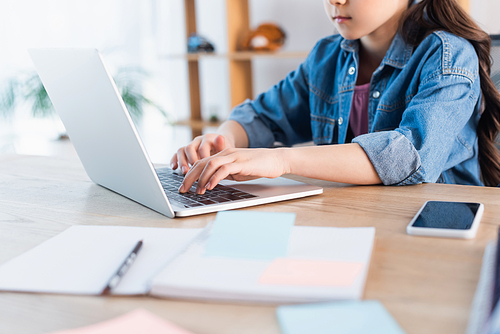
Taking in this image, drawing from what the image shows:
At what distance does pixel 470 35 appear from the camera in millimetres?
978

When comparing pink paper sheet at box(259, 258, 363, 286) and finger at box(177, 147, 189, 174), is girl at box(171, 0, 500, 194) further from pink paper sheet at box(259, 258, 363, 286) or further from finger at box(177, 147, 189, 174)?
pink paper sheet at box(259, 258, 363, 286)

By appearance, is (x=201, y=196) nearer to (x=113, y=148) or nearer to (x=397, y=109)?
(x=113, y=148)

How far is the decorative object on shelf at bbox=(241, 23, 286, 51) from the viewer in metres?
2.41

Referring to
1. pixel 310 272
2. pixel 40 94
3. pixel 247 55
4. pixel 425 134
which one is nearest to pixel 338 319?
→ pixel 310 272

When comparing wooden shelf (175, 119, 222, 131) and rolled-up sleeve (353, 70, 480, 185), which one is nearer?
rolled-up sleeve (353, 70, 480, 185)

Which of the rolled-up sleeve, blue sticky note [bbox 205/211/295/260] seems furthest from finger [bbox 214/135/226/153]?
blue sticky note [bbox 205/211/295/260]

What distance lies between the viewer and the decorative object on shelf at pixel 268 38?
2.41 metres

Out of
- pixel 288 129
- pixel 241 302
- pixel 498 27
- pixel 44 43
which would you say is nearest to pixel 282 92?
pixel 288 129

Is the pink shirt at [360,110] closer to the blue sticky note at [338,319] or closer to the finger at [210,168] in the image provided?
the finger at [210,168]

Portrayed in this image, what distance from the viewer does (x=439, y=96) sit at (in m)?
0.86

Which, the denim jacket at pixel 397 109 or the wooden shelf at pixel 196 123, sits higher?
the denim jacket at pixel 397 109

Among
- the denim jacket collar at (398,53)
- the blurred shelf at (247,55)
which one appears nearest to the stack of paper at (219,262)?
the denim jacket collar at (398,53)

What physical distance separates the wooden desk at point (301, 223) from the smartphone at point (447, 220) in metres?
0.01

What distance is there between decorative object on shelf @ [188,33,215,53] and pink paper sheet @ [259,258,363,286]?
2.28m
